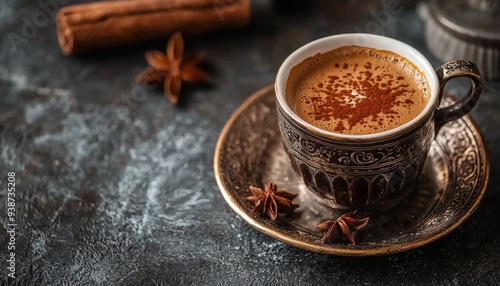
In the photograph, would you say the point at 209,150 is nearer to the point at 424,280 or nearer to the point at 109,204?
the point at 109,204

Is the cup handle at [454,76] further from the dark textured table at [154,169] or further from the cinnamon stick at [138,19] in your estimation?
the cinnamon stick at [138,19]

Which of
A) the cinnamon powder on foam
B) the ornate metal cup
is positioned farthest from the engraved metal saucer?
the cinnamon powder on foam

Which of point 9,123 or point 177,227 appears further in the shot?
point 9,123

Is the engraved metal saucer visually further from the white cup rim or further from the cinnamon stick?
the cinnamon stick

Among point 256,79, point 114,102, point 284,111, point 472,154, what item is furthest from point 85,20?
point 472,154

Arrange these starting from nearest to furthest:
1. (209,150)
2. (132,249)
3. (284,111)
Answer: (284,111), (132,249), (209,150)

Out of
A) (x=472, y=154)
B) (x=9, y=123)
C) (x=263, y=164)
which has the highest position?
(x=472, y=154)

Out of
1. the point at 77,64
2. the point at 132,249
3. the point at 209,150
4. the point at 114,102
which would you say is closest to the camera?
the point at 132,249
